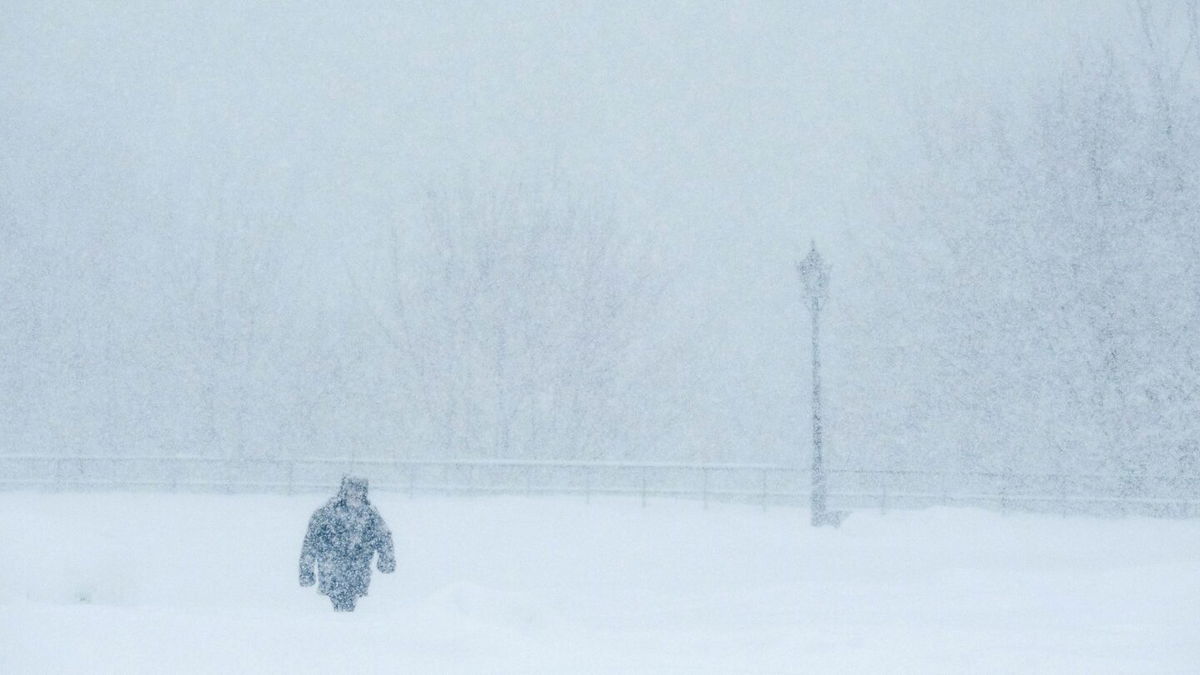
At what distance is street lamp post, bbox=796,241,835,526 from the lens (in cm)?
1877

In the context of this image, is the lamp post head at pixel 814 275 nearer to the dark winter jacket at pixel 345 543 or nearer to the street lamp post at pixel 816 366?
the street lamp post at pixel 816 366

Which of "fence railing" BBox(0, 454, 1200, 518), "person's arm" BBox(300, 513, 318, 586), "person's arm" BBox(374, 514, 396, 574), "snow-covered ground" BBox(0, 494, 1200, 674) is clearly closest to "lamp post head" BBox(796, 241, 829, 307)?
"fence railing" BBox(0, 454, 1200, 518)

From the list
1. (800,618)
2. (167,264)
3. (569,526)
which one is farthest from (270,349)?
(800,618)

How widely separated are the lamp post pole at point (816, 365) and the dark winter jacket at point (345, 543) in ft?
35.2

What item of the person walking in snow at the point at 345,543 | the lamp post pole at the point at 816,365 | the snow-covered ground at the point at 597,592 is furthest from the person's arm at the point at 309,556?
the lamp post pole at the point at 816,365

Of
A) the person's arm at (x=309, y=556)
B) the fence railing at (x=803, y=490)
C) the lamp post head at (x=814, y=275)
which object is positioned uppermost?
the lamp post head at (x=814, y=275)

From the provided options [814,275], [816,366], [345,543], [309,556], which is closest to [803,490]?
[816,366]

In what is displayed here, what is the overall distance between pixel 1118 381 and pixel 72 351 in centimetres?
3019

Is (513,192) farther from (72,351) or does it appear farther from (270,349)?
(72,351)

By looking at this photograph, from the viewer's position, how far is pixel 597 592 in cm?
1345

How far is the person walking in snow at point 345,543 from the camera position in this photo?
964 cm

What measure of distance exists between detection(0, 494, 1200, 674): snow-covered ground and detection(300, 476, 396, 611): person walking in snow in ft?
2.05

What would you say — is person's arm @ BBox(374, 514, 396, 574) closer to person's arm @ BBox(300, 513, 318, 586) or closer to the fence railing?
person's arm @ BBox(300, 513, 318, 586)

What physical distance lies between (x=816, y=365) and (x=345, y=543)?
37.6ft
